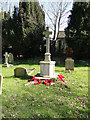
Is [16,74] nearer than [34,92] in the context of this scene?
No

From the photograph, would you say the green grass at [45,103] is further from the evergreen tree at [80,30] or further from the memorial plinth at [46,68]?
the evergreen tree at [80,30]

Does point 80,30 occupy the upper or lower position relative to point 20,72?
upper

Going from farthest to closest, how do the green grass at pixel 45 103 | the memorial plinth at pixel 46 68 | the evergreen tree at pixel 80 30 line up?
the evergreen tree at pixel 80 30 < the memorial plinth at pixel 46 68 < the green grass at pixel 45 103

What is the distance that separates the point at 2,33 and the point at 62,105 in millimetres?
13648

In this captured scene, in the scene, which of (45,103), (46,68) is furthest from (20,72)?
(45,103)

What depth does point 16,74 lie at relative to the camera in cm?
702

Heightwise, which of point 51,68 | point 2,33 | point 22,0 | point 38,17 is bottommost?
point 51,68

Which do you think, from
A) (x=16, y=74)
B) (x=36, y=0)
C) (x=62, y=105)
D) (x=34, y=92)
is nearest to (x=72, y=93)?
(x=62, y=105)

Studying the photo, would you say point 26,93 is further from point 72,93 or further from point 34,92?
point 72,93

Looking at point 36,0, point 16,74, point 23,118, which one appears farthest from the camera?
point 36,0

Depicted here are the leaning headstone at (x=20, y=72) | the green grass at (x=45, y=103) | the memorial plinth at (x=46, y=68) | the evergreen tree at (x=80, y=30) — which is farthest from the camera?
the evergreen tree at (x=80, y=30)

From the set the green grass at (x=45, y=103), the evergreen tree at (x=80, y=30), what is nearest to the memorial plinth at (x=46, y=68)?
the green grass at (x=45, y=103)

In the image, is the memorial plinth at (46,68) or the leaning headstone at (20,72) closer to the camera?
the memorial plinth at (46,68)

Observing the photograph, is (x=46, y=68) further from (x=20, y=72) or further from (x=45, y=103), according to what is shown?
(x=45, y=103)
